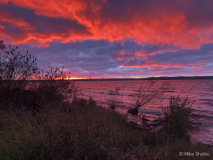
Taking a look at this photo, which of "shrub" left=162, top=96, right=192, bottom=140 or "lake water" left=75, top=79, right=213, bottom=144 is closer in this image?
"shrub" left=162, top=96, right=192, bottom=140

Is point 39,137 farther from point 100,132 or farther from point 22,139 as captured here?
point 100,132

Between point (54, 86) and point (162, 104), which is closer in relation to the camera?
point (54, 86)

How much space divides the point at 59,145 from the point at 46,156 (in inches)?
13.8

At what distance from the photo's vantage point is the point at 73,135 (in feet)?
11.0

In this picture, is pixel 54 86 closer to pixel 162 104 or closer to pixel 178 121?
pixel 178 121

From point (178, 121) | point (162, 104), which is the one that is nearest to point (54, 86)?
point (178, 121)

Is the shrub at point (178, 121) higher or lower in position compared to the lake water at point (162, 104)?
higher

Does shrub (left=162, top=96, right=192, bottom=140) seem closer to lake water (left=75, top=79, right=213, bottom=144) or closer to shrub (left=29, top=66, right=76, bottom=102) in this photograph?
lake water (left=75, top=79, right=213, bottom=144)

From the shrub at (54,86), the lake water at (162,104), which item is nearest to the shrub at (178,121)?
the lake water at (162,104)

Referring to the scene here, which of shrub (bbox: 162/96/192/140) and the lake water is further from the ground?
shrub (bbox: 162/96/192/140)

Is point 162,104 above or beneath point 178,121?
beneath

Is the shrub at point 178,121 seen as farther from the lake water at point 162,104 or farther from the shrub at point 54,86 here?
the shrub at point 54,86

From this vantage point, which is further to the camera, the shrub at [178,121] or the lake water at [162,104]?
the lake water at [162,104]

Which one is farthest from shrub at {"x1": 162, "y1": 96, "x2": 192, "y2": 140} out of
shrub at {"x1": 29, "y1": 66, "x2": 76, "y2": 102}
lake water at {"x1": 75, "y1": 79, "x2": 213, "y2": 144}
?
shrub at {"x1": 29, "y1": 66, "x2": 76, "y2": 102}
